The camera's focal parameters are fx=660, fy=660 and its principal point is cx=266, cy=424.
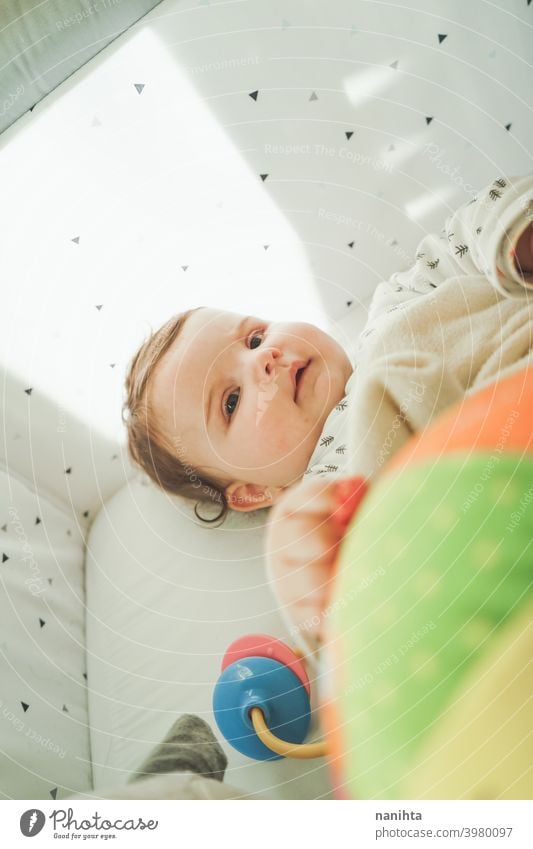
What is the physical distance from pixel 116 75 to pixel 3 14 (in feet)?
0.27

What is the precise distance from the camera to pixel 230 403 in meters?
0.42

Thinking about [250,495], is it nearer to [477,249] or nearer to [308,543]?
[308,543]

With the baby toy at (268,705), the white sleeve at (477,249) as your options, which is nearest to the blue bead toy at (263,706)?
the baby toy at (268,705)

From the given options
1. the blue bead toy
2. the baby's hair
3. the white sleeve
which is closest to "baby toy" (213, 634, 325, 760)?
the blue bead toy

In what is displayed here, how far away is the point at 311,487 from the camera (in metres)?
0.42

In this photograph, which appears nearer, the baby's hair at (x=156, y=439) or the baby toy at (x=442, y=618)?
the baby toy at (x=442, y=618)

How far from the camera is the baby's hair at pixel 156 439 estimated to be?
44 centimetres

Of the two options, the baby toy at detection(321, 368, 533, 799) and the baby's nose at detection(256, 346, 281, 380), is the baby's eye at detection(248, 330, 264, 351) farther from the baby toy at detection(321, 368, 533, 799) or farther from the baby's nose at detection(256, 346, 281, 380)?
the baby toy at detection(321, 368, 533, 799)

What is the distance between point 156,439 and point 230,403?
0.06 meters

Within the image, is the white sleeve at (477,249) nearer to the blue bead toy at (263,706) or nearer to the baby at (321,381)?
the baby at (321,381)

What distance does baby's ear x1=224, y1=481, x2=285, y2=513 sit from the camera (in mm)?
430

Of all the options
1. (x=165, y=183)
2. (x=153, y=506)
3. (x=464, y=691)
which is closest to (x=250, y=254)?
(x=165, y=183)

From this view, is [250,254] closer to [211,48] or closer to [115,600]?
[211,48]

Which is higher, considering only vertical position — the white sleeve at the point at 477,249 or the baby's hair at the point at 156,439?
the white sleeve at the point at 477,249
